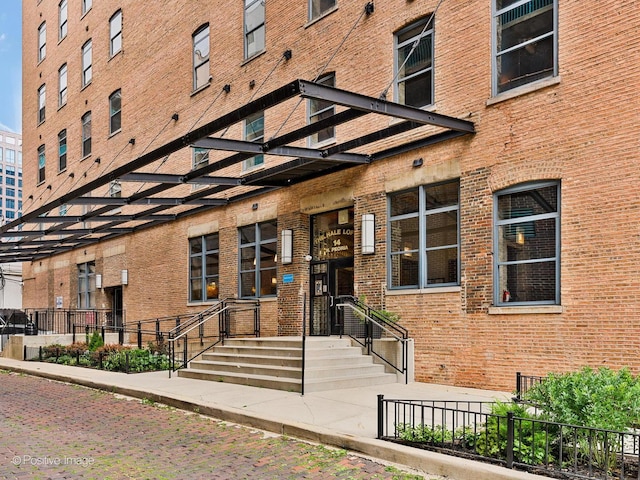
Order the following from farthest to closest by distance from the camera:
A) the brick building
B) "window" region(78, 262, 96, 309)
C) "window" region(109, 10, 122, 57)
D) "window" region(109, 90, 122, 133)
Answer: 1. "window" region(78, 262, 96, 309)
2. "window" region(109, 10, 122, 57)
3. "window" region(109, 90, 122, 133)
4. the brick building

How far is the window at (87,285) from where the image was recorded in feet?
92.7

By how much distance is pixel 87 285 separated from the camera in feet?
94.0

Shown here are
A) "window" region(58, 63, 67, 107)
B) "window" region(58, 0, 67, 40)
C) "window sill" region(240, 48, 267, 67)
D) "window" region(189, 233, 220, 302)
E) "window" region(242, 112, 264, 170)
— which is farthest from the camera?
"window" region(58, 0, 67, 40)

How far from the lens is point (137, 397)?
→ 12.6 m

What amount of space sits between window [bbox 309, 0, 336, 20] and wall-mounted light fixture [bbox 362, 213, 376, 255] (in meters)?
5.71

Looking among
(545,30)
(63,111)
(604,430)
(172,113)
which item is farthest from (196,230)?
(604,430)

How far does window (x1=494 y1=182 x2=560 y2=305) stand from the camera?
37.6 feet

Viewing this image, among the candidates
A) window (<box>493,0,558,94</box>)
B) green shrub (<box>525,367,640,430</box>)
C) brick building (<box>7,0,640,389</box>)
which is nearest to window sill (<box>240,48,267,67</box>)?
brick building (<box>7,0,640,389</box>)

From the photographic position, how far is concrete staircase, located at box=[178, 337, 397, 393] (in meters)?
12.3

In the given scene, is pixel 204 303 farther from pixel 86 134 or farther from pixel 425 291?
pixel 86 134

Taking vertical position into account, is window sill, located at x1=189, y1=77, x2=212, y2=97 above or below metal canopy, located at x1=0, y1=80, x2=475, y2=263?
above

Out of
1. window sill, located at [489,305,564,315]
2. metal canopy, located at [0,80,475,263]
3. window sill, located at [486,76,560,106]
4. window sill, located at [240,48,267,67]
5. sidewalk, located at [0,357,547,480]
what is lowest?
sidewalk, located at [0,357,547,480]

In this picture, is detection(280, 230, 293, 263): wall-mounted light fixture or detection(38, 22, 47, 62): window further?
detection(38, 22, 47, 62): window

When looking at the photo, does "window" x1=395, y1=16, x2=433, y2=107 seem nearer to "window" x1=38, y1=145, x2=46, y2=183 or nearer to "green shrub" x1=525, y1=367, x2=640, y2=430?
"green shrub" x1=525, y1=367, x2=640, y2=430
